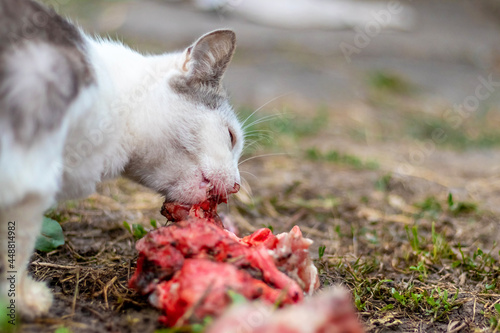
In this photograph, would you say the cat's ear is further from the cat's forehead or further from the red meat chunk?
the red meat chunk

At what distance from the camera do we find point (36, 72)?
1.66m

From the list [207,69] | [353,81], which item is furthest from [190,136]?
[353,81]

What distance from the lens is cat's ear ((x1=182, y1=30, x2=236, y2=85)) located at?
2316 mm

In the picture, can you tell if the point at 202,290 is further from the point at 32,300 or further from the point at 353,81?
the point at 353,81

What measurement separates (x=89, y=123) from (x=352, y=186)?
2.65 metres

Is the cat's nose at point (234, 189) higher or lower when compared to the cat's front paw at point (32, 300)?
lower

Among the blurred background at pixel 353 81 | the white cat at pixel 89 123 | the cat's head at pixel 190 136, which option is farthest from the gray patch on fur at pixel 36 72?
the blurred background at pixel 353 81

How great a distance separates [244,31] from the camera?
32.5 feet

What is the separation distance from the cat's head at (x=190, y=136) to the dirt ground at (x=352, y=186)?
0.42 m

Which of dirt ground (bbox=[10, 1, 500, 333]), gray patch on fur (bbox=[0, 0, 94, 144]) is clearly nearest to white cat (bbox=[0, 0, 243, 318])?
gray patch on fur (bbox=[0, 0, 94, 144])

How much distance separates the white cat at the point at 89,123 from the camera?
5.30ft

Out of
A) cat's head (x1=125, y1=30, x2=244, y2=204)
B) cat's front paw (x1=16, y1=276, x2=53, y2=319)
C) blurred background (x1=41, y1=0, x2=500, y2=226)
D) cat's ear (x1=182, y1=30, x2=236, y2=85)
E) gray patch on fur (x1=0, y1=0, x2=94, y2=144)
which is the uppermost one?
gray patch on fur (x1=0, y1=0, x2=94, y2=144)

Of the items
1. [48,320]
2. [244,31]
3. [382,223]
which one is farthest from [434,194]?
[244,31]

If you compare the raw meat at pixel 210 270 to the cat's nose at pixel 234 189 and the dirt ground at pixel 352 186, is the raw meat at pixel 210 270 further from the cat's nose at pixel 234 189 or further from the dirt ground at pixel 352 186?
the cat's nose at pixel 234 189
